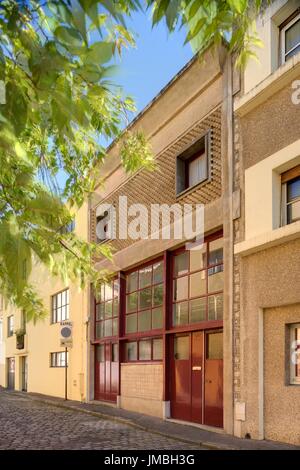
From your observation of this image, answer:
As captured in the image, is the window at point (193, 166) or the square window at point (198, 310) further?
the window at point (193, 166)

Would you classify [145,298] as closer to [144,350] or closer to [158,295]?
[158,295]

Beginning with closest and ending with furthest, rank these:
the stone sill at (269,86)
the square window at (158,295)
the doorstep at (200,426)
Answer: the stone sill at (269,86), the doorstep at (200,426), the square window at (158,295)

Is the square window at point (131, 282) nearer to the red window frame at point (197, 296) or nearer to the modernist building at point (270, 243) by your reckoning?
the red window frame at point (197, 296)

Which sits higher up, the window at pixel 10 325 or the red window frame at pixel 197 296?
the red window frame at pixel 197 296

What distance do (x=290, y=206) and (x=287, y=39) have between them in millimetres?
3132

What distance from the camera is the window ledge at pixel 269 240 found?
997cm

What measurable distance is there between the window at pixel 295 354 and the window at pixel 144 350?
5.63 metres

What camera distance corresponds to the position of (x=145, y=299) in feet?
54.7

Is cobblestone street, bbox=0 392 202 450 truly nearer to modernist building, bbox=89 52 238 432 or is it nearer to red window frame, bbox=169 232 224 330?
modernist building, bbox=89 52 238 432

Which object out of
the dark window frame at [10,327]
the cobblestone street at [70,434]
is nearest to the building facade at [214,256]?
the cobblestone street at [70,434]

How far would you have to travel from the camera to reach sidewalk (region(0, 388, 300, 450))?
9.99 meters

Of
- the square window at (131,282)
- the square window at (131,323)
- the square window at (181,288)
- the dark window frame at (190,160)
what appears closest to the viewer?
the dark window frame at (190,160)

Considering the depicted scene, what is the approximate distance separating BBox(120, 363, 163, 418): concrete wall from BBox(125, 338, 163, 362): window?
0.24m

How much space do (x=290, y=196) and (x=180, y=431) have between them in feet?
17.4
